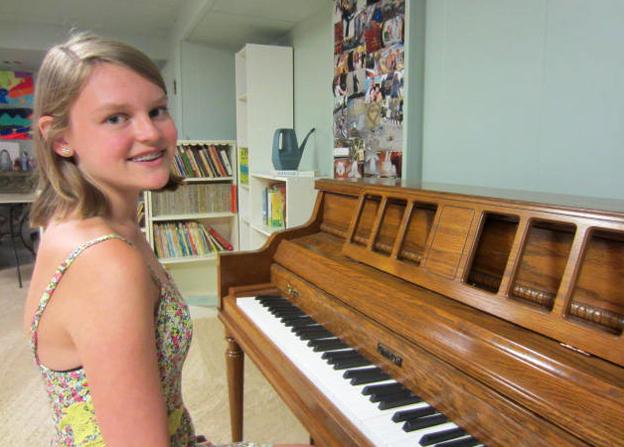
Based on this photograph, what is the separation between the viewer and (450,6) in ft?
6.29

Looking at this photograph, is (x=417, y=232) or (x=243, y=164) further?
(x=243, y=164)

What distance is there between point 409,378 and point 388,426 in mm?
139

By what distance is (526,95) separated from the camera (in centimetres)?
162

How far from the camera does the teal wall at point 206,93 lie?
4.43m

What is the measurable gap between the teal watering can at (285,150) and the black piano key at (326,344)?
1.83m

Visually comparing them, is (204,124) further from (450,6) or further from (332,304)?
(332,304)

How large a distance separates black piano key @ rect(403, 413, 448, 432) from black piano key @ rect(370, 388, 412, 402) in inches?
3.3

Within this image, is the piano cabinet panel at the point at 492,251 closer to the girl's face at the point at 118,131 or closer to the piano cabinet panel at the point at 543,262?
the piano cabinet panel at the point at 543,262

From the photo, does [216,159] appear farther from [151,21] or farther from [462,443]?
[462,443]

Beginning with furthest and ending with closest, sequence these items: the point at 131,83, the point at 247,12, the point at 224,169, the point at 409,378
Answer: the point at 224,169 → the point at 247,12 → the point at 409,378 → the point at 131,83

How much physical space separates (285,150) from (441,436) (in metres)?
2.28

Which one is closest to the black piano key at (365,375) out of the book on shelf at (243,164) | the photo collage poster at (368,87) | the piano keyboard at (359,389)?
the piano keyboard at (359,389)

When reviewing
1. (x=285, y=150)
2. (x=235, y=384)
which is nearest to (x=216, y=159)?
(x=285, y=150)

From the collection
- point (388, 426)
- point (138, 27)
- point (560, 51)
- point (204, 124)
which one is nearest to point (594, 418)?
point (388, 426)
